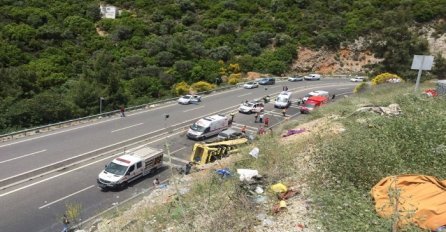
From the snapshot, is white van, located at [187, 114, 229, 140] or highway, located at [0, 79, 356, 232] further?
white van, located at [187, 114, 229, 140]

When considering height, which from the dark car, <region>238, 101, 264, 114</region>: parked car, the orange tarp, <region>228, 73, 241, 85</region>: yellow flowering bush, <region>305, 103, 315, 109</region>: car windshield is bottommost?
<region>228, 73, 241, 85</region>: yellow flowering bush

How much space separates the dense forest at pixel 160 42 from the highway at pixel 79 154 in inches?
233

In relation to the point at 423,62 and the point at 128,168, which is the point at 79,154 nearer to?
the point at 128,168

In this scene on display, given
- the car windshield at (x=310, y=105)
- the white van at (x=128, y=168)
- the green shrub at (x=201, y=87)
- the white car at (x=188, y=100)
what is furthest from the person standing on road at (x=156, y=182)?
the green shrub at (x=201, y=87)

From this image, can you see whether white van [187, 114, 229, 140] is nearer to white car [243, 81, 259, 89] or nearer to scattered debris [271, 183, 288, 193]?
scattered debris [271, 183, 288, 193]

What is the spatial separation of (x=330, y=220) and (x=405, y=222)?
1.33m

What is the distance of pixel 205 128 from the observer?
29.5 m

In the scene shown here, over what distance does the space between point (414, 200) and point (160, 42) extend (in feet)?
195

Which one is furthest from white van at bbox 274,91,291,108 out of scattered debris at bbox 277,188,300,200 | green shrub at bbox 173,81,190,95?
scattered debris at bbox 277,188,300,200

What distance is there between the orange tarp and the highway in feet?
44.7

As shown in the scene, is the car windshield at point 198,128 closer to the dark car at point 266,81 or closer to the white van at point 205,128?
the white van at point 205,128

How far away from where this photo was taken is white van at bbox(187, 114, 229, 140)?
96.2ft

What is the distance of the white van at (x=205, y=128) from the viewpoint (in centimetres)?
2931

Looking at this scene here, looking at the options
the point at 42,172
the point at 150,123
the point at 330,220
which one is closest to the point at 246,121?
the point at 150,123
